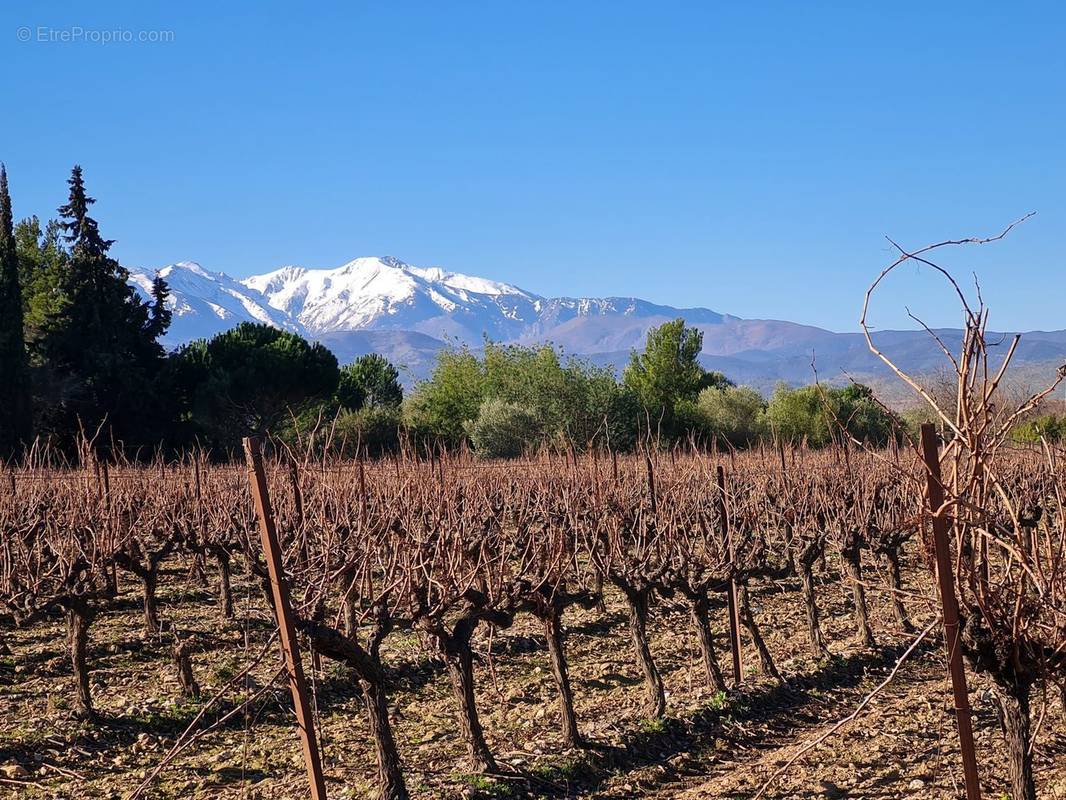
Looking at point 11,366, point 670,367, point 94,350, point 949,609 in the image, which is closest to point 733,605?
point 949,609

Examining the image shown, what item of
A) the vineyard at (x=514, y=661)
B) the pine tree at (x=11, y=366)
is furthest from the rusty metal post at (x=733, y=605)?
the pine tree at (x=11, y=366)

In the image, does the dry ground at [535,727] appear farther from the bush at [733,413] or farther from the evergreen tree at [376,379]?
the evergreen tree at [376,379]

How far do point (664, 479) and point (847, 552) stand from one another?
17.9ft

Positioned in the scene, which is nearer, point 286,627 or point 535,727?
point 286,627

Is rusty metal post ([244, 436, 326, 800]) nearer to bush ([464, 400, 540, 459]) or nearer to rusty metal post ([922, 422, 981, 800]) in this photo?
rusty metal post ([922, 422, 981, 800])

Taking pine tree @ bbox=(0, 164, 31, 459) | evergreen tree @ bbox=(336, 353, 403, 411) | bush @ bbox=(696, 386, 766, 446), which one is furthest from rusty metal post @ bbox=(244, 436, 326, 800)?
evergreen tree @ bbox=(336, 353, 403, 411)

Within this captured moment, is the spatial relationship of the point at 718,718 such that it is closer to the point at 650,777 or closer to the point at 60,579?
the point at 650,777

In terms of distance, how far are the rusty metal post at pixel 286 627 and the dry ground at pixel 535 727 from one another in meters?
1.75

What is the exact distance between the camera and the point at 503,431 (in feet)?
120

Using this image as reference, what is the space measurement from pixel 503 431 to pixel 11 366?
1612 centimetres

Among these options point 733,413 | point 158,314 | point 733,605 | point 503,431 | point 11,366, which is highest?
point 158,314

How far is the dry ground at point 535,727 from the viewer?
24.8ft

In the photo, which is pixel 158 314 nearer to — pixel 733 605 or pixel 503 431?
pixel 503 431

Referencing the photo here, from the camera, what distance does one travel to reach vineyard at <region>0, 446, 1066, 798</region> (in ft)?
21.4
